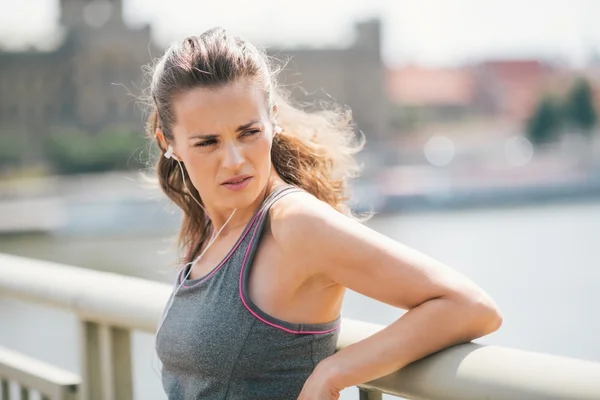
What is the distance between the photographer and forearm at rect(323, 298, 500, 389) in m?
1.00

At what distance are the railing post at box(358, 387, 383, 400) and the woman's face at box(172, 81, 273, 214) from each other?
0.28 meters

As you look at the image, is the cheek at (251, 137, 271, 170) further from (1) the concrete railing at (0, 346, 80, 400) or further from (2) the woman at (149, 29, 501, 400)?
(1) the concrete railing at (0, 346, 80, 400)

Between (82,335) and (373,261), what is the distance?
0.79 m

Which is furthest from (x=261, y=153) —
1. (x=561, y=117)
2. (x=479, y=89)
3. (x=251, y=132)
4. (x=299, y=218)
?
(x=561, y=117)

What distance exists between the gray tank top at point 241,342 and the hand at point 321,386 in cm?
8

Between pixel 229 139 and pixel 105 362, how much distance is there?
1.97ft

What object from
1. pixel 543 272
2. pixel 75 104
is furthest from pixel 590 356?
pixel 75 104

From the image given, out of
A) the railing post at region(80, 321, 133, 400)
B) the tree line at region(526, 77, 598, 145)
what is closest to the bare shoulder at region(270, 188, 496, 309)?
the railing post at region(80, 321, 133, 400)

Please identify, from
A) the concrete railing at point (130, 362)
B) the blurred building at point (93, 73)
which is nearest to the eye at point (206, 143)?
the concrete railing at point (130, 362)

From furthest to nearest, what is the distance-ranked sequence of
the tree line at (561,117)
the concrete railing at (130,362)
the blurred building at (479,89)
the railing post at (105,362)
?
the blurred building at (479,89)
the tree line at (561,117)
the railing post at (105,362)
the concrete railing at (130,362)

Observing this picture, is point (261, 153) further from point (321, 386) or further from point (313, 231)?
point (321, 386)

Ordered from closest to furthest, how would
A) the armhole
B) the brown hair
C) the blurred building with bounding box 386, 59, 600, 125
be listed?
the armhole, the brown hair, the blurred building with bounding box 386, 59, 600, 125

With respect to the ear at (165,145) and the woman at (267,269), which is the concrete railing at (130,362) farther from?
the ear at (165,145)

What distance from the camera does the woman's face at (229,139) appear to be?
120cm
